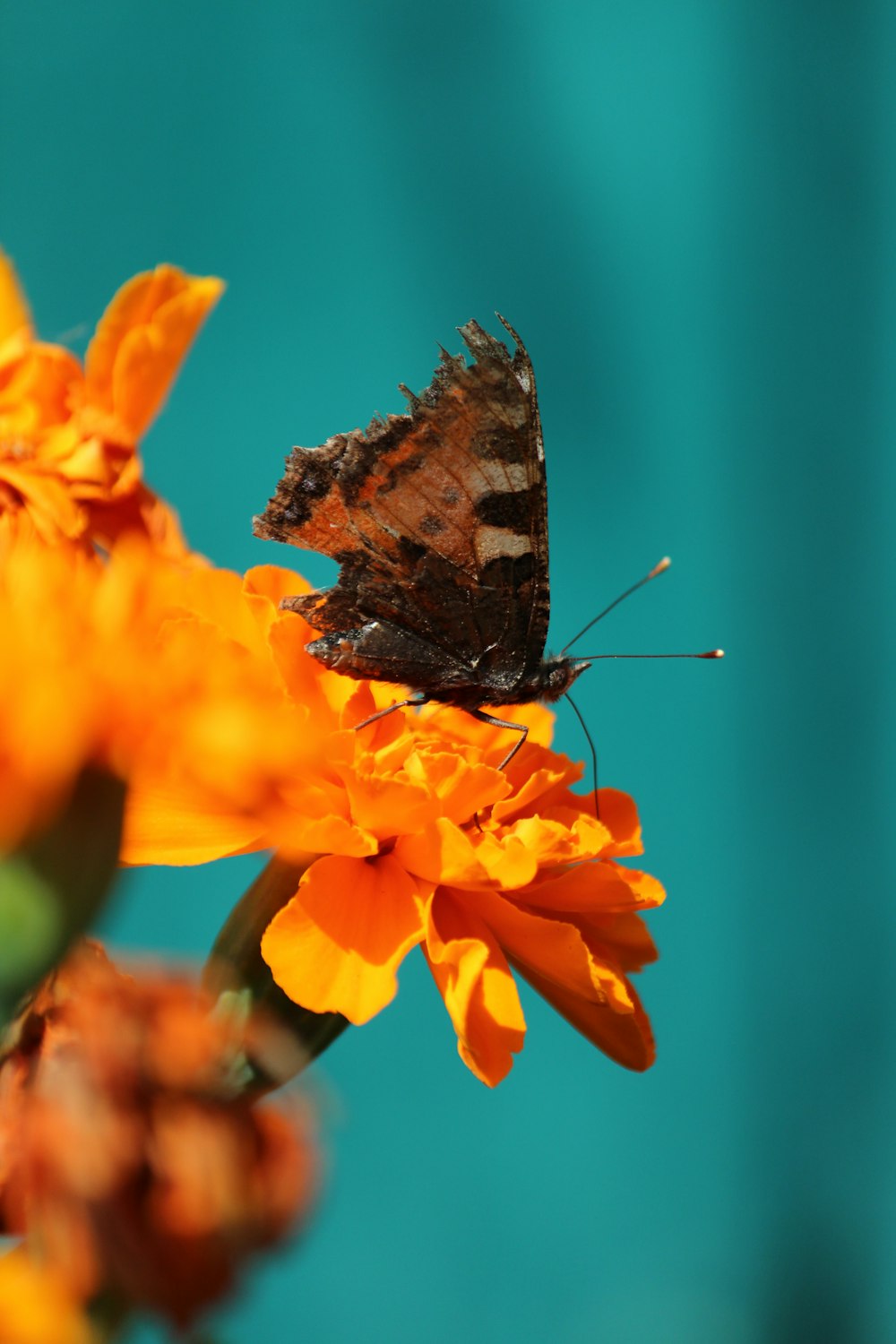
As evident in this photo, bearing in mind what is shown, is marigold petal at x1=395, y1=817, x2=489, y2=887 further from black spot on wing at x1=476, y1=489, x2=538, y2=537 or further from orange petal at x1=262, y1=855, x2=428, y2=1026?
black spot on wing at x1=476, y1=489, x2=538, y2=537

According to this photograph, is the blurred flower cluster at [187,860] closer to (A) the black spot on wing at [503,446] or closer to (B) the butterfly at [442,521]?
(B) the butterfly at [442,521]

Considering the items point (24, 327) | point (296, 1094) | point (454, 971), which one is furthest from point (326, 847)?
point (24, 327)

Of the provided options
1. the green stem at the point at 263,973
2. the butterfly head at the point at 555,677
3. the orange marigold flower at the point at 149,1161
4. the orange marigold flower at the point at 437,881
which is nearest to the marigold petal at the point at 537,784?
the orange marigold flower at the point at 437,881

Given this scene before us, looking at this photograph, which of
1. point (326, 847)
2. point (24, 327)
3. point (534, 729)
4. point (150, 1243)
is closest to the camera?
point (150, 1243)

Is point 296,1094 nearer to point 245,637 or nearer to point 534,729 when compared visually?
point 245,637

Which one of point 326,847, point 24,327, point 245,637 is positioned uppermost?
point 24,327

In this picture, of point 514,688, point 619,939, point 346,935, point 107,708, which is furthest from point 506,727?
point 107,708

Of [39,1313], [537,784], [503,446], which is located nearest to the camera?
[39,1313]

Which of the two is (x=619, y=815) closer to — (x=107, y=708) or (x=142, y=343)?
(x=142, y=343)
